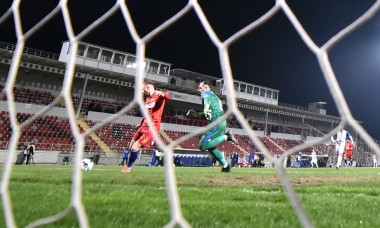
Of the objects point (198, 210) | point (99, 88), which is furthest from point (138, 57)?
point (99, 88)

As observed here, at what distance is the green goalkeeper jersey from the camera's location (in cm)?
532

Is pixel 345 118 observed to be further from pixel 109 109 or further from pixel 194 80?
pixel 194 80

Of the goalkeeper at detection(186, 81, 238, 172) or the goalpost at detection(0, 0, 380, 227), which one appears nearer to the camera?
the goalpost at detection(0, 0, 380, 227)

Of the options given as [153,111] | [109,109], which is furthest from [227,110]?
[109,109]

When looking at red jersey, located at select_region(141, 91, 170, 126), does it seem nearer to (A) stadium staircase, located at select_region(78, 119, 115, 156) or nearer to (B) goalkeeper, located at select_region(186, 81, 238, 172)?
(B) goalkeeper, located at select_region(186, 81, 238, 172)

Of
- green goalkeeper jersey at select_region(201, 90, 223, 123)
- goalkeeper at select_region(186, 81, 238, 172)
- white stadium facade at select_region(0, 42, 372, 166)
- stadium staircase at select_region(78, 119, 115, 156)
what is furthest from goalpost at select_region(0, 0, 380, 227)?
stadium staircase at select_region(78, 119, 115, 156)

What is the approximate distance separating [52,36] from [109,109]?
320 inches

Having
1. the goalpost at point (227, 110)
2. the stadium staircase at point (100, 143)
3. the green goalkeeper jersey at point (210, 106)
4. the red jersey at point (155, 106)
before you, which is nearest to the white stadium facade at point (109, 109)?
the stadium staircase at point (100, 143)

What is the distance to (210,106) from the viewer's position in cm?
553

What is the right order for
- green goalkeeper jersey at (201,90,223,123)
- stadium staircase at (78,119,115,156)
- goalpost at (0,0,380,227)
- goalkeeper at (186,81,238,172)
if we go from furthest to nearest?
stadium staircase at (78,119,115,156)
goalkeeper at (186,81,238,172)
green goalkeeper jersey at (201,90,223,123)
goalpost at (0,0,380,227)

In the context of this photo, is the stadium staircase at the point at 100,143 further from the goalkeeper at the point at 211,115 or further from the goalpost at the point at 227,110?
the goalpost at the point at 227,110

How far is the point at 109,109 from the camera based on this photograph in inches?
903

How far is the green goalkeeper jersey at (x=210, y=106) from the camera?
5324 millimetres

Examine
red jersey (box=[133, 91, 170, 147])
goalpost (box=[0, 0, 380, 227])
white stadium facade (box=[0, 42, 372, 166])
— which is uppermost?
white stadium facade (box=[0, 42, 372, 166])
